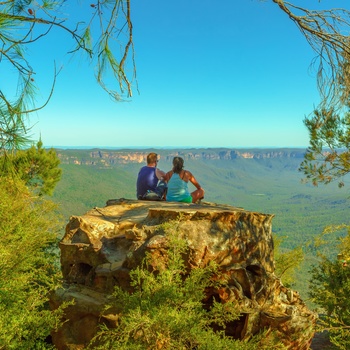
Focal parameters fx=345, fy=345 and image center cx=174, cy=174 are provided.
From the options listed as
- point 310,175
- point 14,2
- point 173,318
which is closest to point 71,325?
point 173,318

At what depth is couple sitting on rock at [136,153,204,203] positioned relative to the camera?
9.36 m

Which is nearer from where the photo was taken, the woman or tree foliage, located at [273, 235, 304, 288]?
the woman

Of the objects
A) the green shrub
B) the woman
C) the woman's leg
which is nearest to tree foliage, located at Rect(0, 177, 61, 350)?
the green shrub

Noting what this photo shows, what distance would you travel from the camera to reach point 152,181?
10.0 meters

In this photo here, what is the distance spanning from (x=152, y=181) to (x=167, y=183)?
18.7 inches

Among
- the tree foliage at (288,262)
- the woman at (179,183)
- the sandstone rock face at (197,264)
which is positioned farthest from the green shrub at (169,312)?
the tree foliage at (288,262)

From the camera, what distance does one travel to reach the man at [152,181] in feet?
32.4

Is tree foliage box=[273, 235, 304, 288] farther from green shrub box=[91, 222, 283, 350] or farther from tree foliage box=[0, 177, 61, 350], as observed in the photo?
green shrub box=[91, 222, 283, 350]

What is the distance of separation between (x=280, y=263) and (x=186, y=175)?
33.4 feet

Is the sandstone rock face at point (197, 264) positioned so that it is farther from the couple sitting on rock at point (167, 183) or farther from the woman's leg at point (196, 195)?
the woman's leg at point (196, 195)

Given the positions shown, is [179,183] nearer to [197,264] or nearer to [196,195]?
[196,195]

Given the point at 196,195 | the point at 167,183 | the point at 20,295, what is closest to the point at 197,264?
the point at 20,295

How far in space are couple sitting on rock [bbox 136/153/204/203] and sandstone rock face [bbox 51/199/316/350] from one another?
83.6 inches

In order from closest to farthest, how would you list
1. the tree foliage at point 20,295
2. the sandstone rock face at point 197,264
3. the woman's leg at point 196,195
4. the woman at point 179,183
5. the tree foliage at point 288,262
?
the tree foliage at point 20,295 → the sandstone rock face at point 197,264 → the woman at point 179,183 → the woman's leg at point 196,195 → the tree foliage at point 288,262
